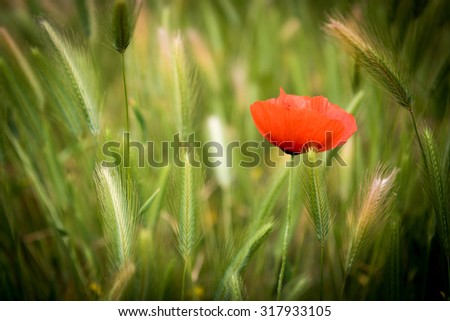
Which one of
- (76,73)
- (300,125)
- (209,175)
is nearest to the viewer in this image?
(300,125)

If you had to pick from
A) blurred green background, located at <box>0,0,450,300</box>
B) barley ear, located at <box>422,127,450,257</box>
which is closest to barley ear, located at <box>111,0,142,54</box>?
blurred green background, located at <box>0,0,450,300</box>

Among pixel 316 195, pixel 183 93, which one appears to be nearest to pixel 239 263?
pixel 316 195

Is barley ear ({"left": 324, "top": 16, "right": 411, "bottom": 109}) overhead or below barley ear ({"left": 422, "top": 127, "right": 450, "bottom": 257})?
overhead

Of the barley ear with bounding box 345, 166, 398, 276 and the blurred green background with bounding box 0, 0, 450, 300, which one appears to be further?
the blurred green background with bounding box 0, 0, 450, 300

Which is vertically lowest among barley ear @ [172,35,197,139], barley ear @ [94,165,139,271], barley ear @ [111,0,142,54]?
barley ear @ [94,165,139,271]

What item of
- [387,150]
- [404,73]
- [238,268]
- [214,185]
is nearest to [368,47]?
[404,73]

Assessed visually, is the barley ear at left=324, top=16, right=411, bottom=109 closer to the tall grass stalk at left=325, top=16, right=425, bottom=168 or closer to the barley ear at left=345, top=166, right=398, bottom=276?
the tall grass stalk at left=325, top=16, right=425, bottom=168

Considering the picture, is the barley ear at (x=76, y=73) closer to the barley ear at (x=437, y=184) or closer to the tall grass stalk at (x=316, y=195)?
the tall grass stalk at (x=316, y=195)

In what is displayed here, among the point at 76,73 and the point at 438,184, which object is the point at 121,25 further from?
the point at 438,184

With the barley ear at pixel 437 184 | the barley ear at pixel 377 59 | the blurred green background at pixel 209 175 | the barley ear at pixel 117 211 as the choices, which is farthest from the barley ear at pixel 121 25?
the barley ear at pixel 437 184
